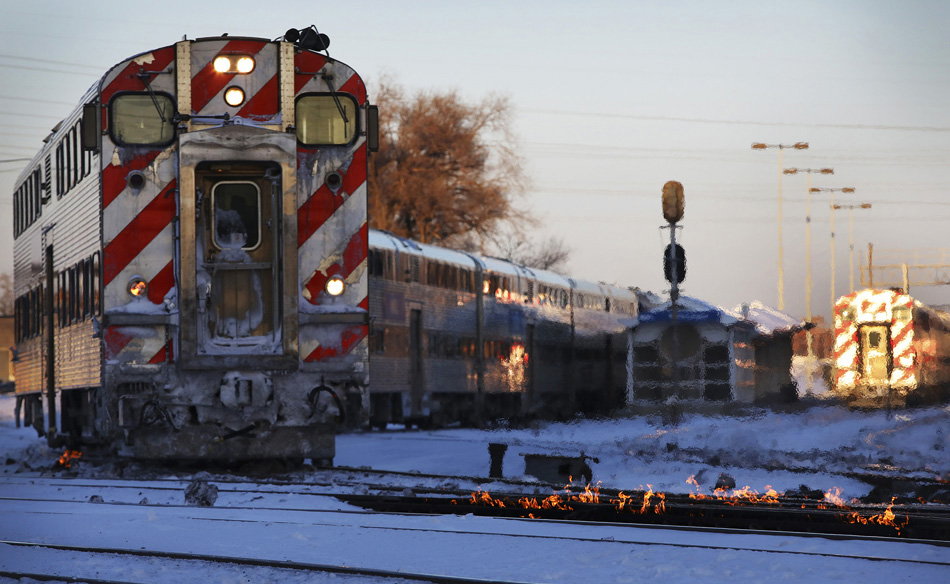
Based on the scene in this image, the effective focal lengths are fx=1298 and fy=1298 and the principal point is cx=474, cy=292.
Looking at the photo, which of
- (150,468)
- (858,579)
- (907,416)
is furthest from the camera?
(907,416)

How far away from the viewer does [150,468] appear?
48.4 feet

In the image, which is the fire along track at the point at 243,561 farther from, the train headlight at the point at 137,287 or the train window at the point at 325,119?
the train window at the point at 325,119

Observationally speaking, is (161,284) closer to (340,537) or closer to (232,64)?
(232,64)

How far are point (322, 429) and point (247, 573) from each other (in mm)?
3861

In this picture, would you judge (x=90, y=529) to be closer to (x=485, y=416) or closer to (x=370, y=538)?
(x=370, y=538)

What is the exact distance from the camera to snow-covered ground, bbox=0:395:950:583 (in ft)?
23.6

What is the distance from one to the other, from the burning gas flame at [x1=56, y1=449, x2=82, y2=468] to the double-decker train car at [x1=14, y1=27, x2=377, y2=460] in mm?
5155


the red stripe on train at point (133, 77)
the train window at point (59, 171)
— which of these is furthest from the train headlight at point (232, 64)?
the train window at point (59, 171)

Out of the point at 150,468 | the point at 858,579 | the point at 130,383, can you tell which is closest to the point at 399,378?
the point at 150,468

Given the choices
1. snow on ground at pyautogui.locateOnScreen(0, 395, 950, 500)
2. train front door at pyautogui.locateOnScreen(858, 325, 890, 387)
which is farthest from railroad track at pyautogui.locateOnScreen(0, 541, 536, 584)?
train front door at pyautogui.locateOnScreen(858, 325, 890, 387)

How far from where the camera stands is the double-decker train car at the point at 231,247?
10836mm

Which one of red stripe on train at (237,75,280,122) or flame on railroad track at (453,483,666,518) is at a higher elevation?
red stripe on train at (237,75,280,122)

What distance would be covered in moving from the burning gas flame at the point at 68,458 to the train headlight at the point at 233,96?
6666 millimetres

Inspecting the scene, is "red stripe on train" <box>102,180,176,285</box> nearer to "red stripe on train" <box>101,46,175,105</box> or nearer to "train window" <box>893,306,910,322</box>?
"red stripe on train" <box>101,46,175,105</box>
